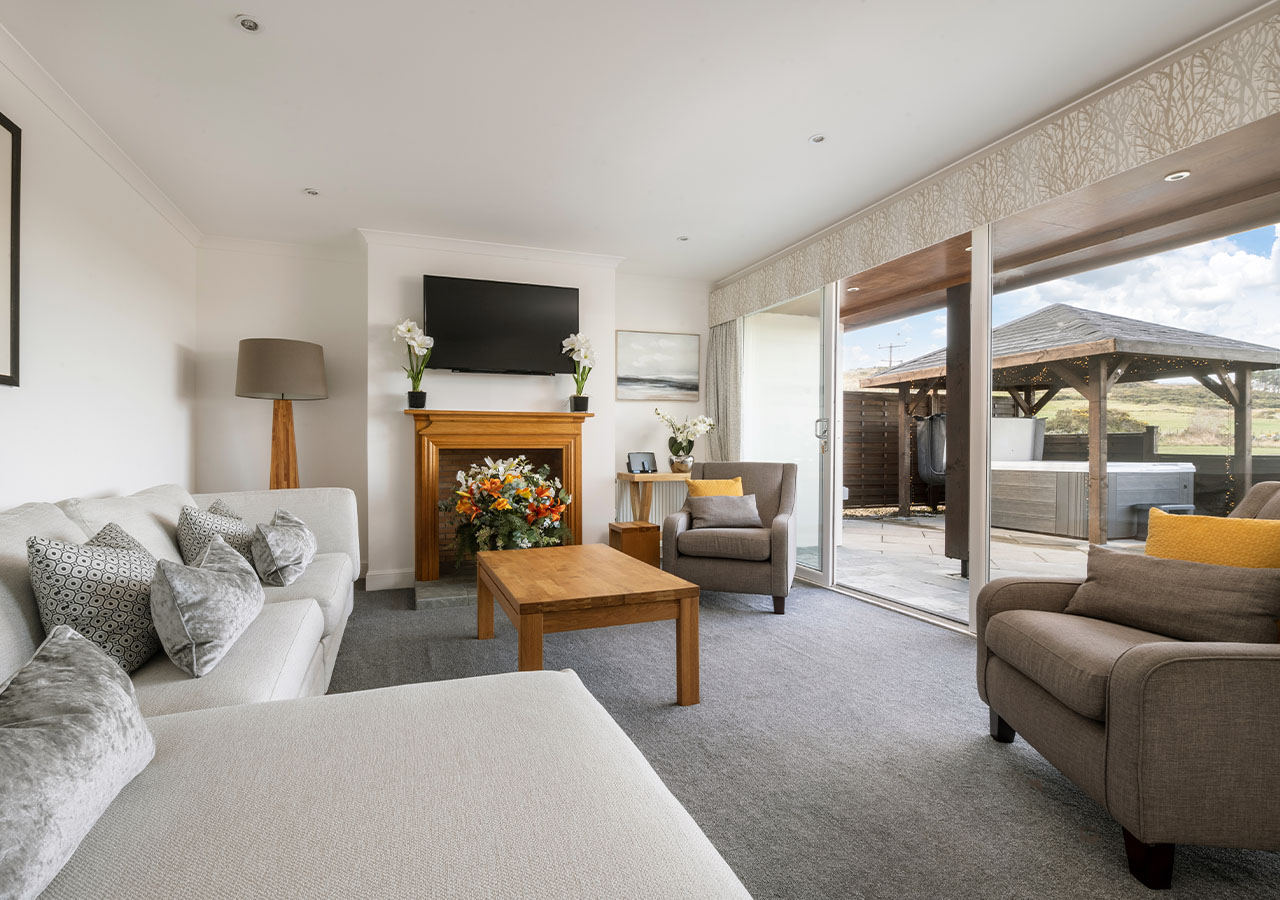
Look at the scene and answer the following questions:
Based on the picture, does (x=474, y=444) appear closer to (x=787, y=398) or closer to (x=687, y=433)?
(x=687, y=433)

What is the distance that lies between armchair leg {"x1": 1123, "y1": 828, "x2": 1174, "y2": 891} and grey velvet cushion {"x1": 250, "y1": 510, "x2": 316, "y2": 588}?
9.16ft

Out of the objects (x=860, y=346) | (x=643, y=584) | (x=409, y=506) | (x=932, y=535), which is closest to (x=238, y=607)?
(x=643, y=584)

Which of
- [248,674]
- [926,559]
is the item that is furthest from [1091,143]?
[248,674]

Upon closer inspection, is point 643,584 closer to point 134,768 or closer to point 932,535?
point 134,768

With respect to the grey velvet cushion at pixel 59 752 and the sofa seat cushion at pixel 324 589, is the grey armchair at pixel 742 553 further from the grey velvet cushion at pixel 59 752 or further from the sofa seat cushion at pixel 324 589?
the grey velvet cushion at pixel 59 752

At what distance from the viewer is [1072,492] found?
294cm

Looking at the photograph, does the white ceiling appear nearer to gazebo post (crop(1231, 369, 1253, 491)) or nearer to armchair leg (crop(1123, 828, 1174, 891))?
gazebo post (crop(1231, 369, 1253, 491))

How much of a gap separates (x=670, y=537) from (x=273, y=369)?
276cm

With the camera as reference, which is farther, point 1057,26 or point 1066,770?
point 1057,26

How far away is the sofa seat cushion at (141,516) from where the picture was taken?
1964mm

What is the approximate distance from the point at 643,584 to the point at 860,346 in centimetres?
310

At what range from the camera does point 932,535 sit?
613cm

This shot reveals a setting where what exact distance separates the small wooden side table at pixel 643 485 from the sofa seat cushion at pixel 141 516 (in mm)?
3089

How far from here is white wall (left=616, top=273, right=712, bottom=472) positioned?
557 centimetres
